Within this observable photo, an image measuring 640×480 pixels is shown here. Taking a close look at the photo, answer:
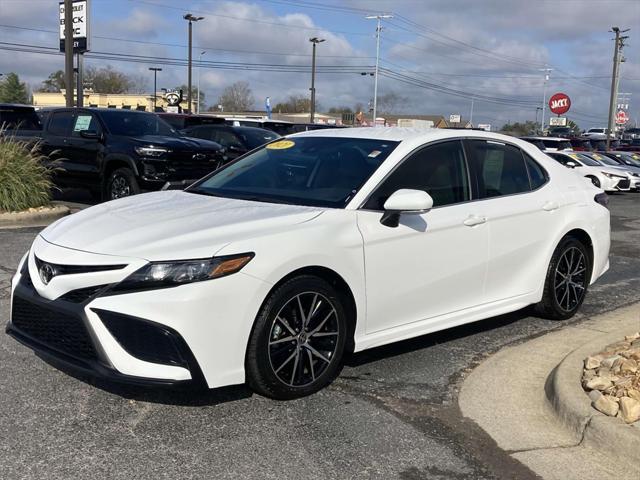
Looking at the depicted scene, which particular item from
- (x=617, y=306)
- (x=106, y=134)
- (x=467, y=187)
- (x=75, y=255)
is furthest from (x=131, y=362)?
(x=106, y=134)

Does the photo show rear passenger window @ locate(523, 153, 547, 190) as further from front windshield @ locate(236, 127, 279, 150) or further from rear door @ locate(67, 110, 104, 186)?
front windshield @ locate(236, 127, 279, 150)

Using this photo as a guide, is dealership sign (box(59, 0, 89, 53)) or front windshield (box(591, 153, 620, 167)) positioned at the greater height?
dealership sign (box(59, 0, 89, 53))

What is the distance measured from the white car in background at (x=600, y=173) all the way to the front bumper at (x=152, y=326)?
19644 mm

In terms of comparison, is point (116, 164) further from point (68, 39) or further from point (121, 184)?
point (68, 39)

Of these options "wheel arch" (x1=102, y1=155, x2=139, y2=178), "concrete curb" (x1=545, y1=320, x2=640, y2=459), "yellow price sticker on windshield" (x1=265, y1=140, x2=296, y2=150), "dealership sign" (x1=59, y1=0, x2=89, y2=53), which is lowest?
"concrete curb" (x1=545, y1=320, x2=640, y2=459)

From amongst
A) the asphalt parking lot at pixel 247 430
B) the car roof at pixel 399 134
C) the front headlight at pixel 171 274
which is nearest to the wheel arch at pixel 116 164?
the car roof at pixel 399 134

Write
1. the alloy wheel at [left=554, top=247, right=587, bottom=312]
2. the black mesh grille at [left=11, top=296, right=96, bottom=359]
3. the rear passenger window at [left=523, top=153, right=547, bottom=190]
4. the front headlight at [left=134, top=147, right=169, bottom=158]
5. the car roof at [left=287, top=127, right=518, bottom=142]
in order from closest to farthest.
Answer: the black mesh grille at [left=11, top=296, right=96, bottom=359]
the car roof at [left=287, top=127, right=518, bottom=142]
the rear passenger window at [left=523, top=153, right=547, bottom=190]
the alloy wheel at [left=554, top=247, right=587, bottom=312]
the front headlight at [left=134, top=147, right=169, bottom=158]

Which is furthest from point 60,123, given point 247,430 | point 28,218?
point 247,430

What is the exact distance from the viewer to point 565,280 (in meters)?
5.97

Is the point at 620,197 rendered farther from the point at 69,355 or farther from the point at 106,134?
the point at 69,355

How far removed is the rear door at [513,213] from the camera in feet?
16.9

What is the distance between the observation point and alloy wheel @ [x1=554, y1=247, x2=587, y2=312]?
5.88 m

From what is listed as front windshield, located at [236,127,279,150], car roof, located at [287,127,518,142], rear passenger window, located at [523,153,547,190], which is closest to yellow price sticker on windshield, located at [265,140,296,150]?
car roof, located at [287,127,518,142]

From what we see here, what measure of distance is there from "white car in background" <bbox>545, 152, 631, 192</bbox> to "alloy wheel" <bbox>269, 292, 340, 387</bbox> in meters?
19.0
